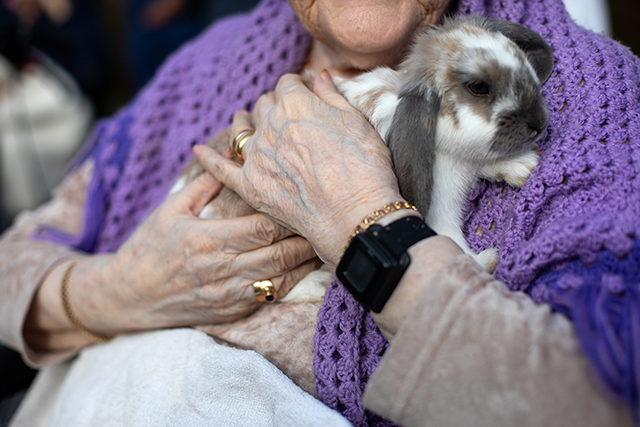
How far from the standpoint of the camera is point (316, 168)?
1132mm

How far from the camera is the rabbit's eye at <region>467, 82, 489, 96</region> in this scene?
1.13 m

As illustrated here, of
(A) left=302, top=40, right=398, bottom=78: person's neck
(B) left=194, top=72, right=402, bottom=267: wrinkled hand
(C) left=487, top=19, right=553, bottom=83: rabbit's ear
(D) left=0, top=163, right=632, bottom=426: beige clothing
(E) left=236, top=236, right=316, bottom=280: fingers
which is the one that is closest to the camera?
(D) left=0, top=163, right=632, bottom=426: beige clothing

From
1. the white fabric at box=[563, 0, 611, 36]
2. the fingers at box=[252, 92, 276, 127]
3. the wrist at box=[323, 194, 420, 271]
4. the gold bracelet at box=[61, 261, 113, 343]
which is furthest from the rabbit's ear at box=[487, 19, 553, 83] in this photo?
the gold bracelet at box=[61, 261, 113, 343]

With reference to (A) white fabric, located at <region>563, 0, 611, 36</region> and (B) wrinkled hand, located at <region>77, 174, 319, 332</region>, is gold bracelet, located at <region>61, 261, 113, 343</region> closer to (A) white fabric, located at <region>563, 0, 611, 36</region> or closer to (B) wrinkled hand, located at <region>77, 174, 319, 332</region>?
(B) wrinkled hand, located at <region>77, 174, 319, 332</region>

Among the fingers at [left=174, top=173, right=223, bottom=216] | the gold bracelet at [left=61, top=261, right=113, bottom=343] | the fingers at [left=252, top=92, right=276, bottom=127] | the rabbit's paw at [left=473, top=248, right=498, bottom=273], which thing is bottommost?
the gold bracelet at [left=61, top=261, right=113, bottom=343]

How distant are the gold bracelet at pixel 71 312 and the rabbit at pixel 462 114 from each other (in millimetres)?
1201

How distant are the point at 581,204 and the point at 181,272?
104 cm

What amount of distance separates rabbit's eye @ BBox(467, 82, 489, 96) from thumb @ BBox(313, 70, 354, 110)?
293 mm

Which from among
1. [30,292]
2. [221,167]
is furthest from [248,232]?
[30,292]

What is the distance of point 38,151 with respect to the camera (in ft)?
13.1

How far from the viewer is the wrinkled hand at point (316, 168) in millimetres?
1054

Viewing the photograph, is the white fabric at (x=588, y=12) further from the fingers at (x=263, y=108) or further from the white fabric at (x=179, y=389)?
the white fabric at (x=179, y=389)

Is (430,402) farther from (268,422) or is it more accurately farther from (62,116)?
(62,116)

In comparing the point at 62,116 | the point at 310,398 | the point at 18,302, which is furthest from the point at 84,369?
the point at 62,116
